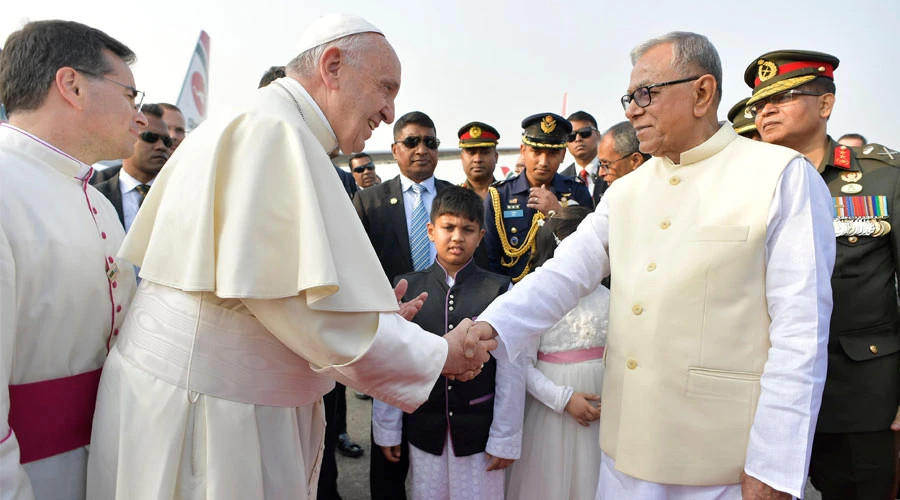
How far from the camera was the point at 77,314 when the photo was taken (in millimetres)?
1948

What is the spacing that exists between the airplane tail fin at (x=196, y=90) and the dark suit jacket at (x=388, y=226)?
12.5 m

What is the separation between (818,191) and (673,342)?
0.75 metres

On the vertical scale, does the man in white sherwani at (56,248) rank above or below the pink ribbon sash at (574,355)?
above

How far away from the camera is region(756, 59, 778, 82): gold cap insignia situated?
321 centimetres

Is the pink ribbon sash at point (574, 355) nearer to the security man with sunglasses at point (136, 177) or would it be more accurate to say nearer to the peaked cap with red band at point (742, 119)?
the peaked cap with red band at point (742, 119)

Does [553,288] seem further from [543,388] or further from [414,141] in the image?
[414,141]

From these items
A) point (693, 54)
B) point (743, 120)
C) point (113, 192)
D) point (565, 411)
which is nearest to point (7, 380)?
point (565, 411)

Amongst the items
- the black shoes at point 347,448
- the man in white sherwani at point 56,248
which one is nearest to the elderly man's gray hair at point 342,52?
the man in white sherwani at point 56,248

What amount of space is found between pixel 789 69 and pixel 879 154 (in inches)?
26.3

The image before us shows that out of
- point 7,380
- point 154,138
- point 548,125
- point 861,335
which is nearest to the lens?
point 7,380

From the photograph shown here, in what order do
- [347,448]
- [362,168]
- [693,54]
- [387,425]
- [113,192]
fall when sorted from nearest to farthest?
[693,54] < [387,425] < [113,192] < [347,448] < [362,168]

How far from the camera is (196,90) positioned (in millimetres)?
18734

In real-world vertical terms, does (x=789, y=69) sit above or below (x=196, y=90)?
below

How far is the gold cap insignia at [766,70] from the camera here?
10.5 ft
